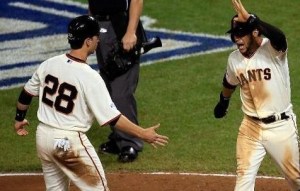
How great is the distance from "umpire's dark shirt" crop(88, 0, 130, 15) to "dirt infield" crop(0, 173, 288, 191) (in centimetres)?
175

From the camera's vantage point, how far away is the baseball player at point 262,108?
27.7ft

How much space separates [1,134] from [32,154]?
2.96ft

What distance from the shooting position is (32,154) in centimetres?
1101

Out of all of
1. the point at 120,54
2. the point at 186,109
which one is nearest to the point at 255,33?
the point at 120,54

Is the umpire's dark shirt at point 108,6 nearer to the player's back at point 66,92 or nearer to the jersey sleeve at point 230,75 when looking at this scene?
the jersey sleeve at point 230,75

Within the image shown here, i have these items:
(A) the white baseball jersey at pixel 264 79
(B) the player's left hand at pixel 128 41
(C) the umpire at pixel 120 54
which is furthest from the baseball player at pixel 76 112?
(C) the umpire at pixel 120 54

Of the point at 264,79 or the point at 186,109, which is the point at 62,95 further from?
the point at 186,109

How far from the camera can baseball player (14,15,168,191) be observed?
7844 mm

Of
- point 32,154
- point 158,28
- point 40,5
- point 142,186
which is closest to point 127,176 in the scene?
point 142,186

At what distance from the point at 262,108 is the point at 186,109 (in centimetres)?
396

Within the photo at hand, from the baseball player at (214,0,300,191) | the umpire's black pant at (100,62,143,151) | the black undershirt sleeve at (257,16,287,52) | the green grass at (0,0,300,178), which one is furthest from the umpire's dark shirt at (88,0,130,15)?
the black undershirt sleeve at (257,16,287,52)

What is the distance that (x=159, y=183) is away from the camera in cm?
992

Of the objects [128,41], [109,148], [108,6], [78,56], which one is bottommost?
[109,148]

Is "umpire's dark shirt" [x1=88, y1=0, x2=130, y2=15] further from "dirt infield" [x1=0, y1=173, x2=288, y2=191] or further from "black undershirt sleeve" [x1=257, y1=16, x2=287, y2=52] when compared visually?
"black undershirt sleeve" [x1=257, y1=16, x2=287, y2=52]
